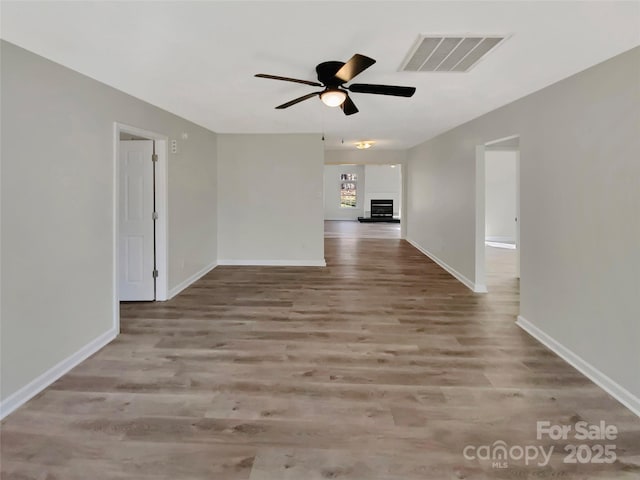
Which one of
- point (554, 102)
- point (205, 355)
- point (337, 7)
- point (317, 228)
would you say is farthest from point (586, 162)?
point (317, 228)

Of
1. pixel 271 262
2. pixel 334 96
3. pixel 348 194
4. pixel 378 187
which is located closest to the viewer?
pixel 334 96

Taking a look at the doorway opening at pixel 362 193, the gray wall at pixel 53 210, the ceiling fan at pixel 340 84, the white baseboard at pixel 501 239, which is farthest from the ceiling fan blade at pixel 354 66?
the doorway opening at pixel 362 193

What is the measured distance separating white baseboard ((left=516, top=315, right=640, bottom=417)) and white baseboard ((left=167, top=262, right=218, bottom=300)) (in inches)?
160

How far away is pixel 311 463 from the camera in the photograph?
181cm

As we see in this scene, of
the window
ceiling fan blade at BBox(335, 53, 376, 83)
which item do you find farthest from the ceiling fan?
the window

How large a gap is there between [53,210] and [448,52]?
9.59 feet

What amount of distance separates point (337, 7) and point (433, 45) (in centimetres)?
77

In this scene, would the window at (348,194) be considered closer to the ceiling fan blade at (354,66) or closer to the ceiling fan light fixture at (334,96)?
the ceiling fan light fixture at (334,96)

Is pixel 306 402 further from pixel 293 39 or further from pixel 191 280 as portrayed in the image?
pixel 191 280

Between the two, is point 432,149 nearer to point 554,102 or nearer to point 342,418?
point 554,102

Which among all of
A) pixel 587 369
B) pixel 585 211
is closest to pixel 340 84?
pixel 585 211

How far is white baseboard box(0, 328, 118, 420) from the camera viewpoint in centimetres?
219

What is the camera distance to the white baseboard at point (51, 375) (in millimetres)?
2193

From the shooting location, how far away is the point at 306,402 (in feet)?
7.60
